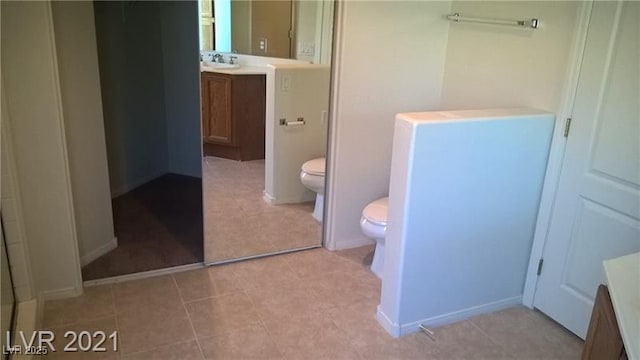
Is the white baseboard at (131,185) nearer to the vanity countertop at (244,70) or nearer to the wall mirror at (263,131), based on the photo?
the wall mirror at (263,131)

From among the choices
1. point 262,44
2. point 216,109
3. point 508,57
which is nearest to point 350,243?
point 216,109

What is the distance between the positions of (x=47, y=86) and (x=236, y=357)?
1485mm

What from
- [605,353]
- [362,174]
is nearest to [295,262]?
[362,174]

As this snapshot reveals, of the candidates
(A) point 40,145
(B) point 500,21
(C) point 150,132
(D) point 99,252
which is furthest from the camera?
(C) point 150,132

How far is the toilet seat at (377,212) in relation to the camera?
2.88 m

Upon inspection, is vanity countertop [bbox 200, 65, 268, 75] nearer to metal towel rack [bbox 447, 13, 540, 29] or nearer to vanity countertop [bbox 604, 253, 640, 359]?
metal towel rack [bbox 447, 13, 540, 29]

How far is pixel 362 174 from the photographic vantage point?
3.24 metres

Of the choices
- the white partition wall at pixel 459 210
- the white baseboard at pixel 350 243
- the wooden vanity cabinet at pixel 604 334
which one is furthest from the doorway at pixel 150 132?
the wooden vanity cabinet at pixel 604 334

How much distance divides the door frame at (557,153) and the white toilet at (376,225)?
79 cm

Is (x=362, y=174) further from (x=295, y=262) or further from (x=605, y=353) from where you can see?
(x=605, y=353)

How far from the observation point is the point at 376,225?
9.47 feet

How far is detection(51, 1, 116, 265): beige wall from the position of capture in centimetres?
256

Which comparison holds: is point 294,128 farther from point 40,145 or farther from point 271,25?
point 40,145

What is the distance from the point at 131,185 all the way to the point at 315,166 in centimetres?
114
